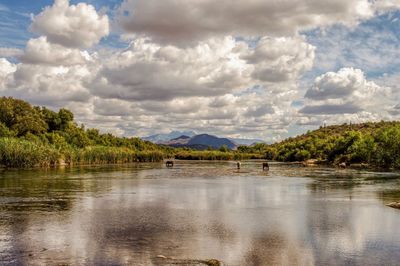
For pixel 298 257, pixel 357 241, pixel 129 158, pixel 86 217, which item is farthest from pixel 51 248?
pixel 129 158

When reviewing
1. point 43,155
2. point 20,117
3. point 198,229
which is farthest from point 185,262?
point 20,117

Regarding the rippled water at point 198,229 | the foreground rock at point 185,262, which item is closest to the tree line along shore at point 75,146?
the rippled water at point 198,229

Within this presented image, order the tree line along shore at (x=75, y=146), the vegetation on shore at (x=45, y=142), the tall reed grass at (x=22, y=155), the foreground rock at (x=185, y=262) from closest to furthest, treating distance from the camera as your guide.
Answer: the foreground rock at (x=185, y=262), the tall reed grass at (x=22, y=155), the vegetation on shore at (x=45, y=142), the tree line along shore at (x=75, y=146)

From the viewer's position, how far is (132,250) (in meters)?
18.6

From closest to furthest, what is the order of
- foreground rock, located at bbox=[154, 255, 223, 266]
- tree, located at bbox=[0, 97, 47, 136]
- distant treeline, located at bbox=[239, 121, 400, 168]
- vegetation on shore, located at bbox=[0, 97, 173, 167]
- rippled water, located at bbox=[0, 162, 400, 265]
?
foreground rock, located at bbox=[154, 255, 223, 266] < rippled water, located at bbox=[0, 162, 400, 265] < vegetation on shore, located at bbox=[0, 97, 173, 167] < distant treeline, located at bbox=[239, 121, 400, 168] < tree, located at bbox=[0, 97, 47, 136]

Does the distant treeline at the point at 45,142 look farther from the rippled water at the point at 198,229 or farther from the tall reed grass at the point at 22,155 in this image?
the rippled water at the point at 198,229

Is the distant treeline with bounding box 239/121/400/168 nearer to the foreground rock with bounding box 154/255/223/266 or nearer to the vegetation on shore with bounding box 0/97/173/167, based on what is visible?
the vegetation on shore with bounding box 0/97/173/167

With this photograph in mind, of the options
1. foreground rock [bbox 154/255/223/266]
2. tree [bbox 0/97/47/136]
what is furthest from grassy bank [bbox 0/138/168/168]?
foreground rock [bbox 154/255/223/266]

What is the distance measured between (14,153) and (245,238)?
84.8 meters

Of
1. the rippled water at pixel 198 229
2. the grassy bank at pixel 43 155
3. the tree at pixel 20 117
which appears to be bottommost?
the rippled water at pixel 198 229

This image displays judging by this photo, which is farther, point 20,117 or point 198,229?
point 20,117

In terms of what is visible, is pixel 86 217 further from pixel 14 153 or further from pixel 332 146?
pixel 332 146

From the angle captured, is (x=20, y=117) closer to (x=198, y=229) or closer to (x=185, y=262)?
(x=198, y=229)

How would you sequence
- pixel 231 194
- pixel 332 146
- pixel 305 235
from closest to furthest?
1. pixel 305 235
2. pixel 231 194
3. pixel 332 146
